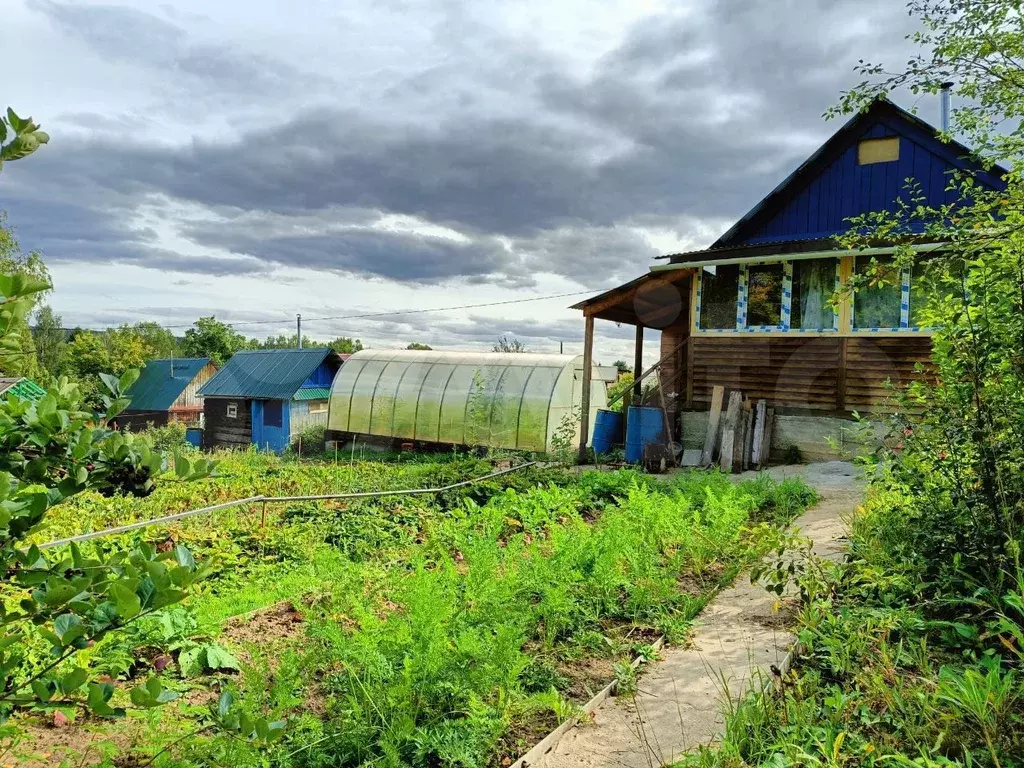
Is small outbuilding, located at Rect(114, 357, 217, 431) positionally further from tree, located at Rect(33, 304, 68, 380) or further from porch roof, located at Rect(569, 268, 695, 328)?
porch roof, located at Rect(569, 268, 695, 328)

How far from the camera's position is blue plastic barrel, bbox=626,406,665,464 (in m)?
13.4

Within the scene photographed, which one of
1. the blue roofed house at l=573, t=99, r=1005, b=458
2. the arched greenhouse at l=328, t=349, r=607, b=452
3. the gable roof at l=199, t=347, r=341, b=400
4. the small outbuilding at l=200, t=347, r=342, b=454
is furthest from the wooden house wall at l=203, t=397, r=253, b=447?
the blue roofed house at l=573, t=99, r=1005, b=458

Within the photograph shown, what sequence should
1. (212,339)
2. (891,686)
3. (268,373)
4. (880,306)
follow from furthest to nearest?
(212,339) → (268,373) → (880,306) → (891,686)

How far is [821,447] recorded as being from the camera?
12594 millimetres

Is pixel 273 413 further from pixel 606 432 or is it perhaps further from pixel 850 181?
pixel 850 181

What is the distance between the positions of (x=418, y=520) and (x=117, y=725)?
4.59 m

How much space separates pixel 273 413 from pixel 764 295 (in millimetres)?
18856

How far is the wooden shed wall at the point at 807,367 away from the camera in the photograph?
39.6 ft

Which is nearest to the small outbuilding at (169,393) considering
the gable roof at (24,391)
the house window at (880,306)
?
the house window at (880,306)

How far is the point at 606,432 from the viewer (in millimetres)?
14891

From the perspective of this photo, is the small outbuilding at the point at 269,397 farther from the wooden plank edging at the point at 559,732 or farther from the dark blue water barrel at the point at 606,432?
the wooden plank edging at the point at 559,732

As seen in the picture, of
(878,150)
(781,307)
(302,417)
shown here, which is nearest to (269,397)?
(302,417)

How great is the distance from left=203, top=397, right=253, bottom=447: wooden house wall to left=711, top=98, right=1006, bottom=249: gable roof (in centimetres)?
1934

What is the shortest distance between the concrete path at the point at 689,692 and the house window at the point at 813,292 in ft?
29.2
